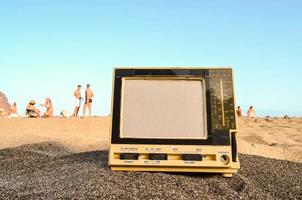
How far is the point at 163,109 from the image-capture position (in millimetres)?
3020

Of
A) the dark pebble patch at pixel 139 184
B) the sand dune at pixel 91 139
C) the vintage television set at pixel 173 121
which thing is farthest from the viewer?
the sand dune at pixel 91 139

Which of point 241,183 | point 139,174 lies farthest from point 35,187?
point 241,183

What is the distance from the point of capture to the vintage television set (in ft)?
9.36

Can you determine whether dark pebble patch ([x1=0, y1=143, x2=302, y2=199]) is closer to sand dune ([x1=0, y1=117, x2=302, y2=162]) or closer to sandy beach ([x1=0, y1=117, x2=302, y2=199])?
sandy beach ([x1=0, y1=117, x2=302, y2=199])

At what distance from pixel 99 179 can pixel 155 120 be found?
0.68m

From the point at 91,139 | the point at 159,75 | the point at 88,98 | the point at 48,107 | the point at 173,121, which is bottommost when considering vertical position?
the point at 91,139

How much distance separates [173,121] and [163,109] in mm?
141

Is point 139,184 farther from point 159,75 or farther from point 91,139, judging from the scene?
point 91,139

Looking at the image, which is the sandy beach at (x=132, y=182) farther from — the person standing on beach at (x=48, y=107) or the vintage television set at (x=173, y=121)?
the person standing on beach at (x=48, y=107)

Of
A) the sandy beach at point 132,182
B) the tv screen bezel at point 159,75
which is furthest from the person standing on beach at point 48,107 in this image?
the tv screen bezel at point 159,75

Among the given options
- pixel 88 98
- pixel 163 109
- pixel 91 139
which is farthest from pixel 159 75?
pixel 88 98

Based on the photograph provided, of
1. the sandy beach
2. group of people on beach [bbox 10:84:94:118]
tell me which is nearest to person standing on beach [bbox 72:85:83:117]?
group of people on beach [bbox 10:84:94:118]

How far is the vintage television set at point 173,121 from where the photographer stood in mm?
2852

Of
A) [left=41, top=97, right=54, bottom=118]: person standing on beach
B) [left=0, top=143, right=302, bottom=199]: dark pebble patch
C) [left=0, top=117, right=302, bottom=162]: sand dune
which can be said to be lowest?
[left=0, top=143, right=302, bottom=199]: dark pebble patch
